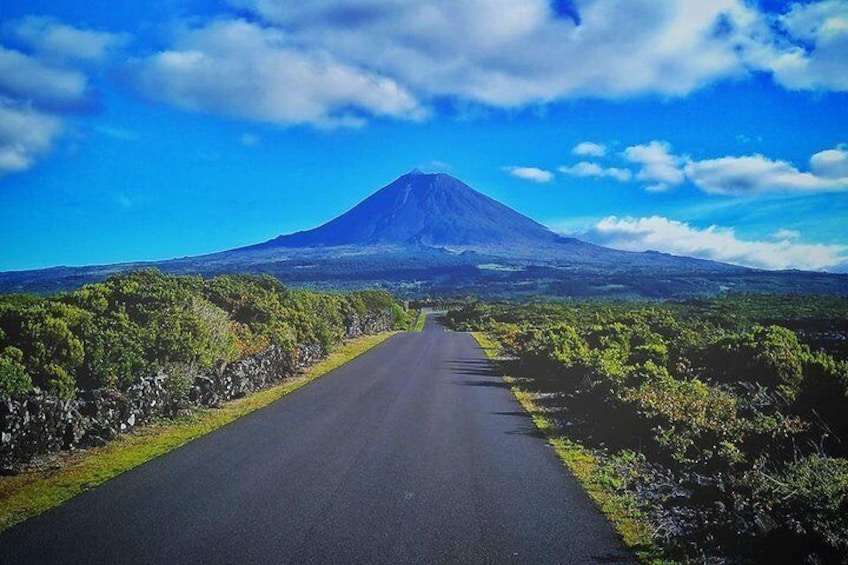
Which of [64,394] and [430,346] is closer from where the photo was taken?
[64,394]

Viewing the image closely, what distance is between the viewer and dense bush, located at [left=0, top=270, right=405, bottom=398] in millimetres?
12672

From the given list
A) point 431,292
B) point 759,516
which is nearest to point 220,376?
point 759,516

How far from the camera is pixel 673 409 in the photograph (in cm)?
1232

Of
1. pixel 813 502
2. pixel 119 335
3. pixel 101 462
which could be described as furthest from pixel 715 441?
pixel 119 335

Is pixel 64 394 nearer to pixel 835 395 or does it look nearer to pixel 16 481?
pixel 16 481

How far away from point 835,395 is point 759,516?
Answer: 23.9 ft

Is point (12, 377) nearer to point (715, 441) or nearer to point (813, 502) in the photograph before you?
point (813, 502)

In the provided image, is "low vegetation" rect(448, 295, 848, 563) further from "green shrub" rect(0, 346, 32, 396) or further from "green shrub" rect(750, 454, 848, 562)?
"green shrub" rect(0, 346, 32, 396)

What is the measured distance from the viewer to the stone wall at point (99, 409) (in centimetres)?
959

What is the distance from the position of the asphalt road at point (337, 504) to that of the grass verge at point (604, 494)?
20 cm

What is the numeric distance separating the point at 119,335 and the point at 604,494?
11.6m

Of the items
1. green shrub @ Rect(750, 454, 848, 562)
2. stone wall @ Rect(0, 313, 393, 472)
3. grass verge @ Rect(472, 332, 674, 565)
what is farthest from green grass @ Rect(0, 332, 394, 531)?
green shrub @ Rect(750, 454, 848, 562)

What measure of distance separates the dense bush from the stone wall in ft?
1.91

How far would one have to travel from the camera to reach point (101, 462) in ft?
32.8
